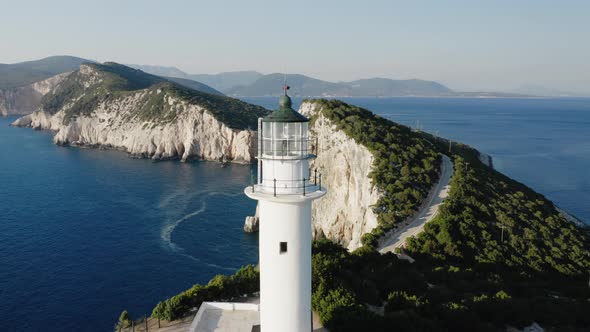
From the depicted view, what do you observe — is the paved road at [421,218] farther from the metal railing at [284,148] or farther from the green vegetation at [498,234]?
the metal railing at [284,148]

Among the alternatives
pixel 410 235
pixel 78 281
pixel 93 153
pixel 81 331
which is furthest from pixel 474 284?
pixel 93 153

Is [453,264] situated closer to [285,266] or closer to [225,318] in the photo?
[225,318]

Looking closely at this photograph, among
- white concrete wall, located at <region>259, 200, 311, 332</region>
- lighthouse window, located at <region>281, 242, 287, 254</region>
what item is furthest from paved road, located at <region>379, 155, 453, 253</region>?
lighthouse window, located at <region>281, 242, 287, 254</region>

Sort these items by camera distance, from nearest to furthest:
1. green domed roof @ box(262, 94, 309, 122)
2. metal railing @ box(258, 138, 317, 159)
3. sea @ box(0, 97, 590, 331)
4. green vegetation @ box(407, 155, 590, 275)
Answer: green domed roof @ box(262, 94, 309, 122)
metal railing @ box(258, 138, 317, 159)
green vegetation @ box(407, 155, 590, 275)
sea @ box(0, 97, 590, 331)

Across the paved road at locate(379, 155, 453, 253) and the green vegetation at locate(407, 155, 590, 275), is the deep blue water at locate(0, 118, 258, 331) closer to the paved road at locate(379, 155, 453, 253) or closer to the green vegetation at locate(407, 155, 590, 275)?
the paved road at locate(379, 155, 453, 253)

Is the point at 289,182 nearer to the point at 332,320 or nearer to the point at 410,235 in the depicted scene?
the point at 332,320
